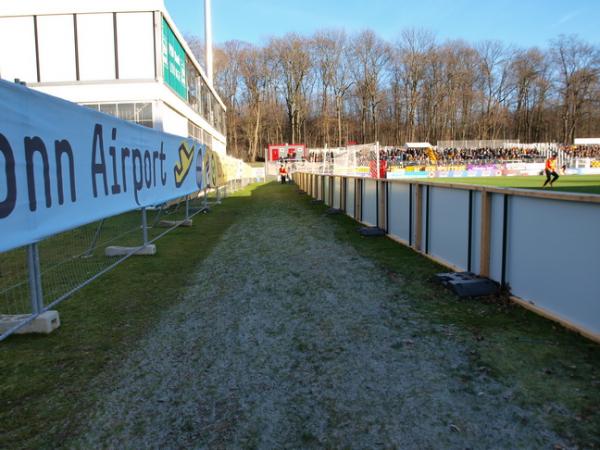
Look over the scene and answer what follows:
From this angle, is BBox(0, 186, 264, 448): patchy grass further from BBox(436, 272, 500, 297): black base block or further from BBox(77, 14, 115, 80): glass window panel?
BBox(77, 14, 115, 80): glass window panel

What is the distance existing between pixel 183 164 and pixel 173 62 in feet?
55.0

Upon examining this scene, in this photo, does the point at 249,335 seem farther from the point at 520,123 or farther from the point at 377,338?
the point at 520,123

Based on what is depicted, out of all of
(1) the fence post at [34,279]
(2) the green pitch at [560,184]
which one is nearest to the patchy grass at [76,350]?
(1) the fence post at [34,279]

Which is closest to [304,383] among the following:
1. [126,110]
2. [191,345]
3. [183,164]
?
[191,345]

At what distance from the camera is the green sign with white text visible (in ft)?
76.4

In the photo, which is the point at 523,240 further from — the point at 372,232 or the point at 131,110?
the point at 131,110

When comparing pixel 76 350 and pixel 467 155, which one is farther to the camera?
pixel 467 155

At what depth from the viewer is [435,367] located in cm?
380

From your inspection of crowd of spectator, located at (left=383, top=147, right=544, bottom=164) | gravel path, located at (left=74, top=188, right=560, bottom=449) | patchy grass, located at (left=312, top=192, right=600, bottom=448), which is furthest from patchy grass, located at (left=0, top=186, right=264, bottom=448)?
crowd of spectator, located at (left=383, top=147, right=544, bottom=164)

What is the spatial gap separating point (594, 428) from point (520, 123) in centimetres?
9321

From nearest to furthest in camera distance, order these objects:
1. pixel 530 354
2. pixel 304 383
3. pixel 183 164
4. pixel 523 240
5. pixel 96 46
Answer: pixel 304 383 → pixel 530 354 → pixel 523 240 → pixel 183 164 → pixel 96 46

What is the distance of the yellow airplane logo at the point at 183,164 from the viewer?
10.2m

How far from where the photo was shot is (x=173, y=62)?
2547 cm

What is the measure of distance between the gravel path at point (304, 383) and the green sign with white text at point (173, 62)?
20.3 m
